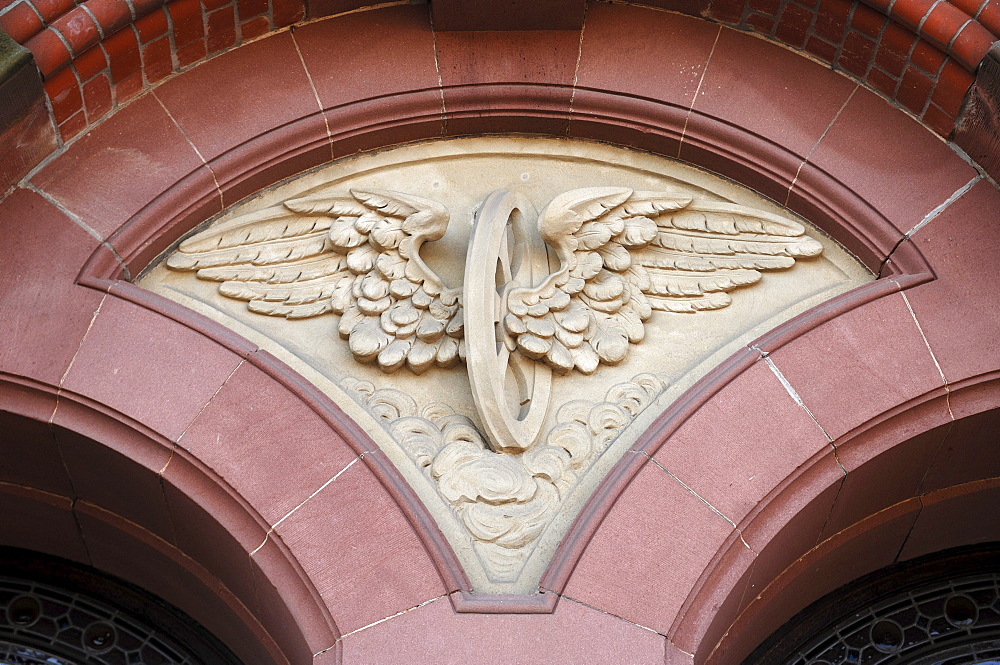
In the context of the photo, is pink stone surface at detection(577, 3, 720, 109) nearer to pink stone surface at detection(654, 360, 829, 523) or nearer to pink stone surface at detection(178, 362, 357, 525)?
pink stone surface at detection(654, 360, 829, 523)

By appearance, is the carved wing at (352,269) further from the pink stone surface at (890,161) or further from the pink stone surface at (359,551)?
the pink stone surface at (890,161)

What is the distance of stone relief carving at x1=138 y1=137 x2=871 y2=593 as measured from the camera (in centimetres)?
412

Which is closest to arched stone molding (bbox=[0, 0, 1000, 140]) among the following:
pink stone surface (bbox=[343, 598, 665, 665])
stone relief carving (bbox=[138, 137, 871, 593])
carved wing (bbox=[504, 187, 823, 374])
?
stone relief carving (bbox=[138, 137, 871, 593])

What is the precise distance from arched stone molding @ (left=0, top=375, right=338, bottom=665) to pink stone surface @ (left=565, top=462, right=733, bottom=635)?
85 cm

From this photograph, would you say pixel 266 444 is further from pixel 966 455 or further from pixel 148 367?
pixel 966 455

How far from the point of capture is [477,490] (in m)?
4.06

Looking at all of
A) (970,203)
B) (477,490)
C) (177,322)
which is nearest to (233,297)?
(177,322)

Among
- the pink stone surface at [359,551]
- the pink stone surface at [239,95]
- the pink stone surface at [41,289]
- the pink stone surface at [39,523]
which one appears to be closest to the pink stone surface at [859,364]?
the pink stone surface at [359,551]

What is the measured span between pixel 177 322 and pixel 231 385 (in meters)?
0.32

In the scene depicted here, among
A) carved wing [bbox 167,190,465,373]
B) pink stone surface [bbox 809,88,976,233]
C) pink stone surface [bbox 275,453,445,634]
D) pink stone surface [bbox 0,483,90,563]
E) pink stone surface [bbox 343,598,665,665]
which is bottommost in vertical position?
pink stone surface [bbox 343,598,665,665]

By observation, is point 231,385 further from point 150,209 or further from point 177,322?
point 150,209

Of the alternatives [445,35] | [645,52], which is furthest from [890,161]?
[445,35]

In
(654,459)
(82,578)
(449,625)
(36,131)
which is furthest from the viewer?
(82,578)

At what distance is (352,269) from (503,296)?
60 cm
